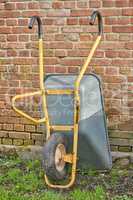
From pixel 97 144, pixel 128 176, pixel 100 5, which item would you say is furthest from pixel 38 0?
pixel 128 176

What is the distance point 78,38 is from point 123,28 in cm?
52

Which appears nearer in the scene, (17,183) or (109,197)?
(109,197)

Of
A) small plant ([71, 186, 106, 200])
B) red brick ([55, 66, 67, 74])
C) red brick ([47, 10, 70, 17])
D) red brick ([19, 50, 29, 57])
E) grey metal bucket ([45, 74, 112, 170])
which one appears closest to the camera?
small plant ([71, 186, 106, 200])

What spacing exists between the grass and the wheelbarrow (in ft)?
0.38

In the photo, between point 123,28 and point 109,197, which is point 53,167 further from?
point 123,28

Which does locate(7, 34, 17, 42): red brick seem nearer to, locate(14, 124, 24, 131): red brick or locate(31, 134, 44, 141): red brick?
locate(14, 124, 24, 131): red brick

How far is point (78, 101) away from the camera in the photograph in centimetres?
446

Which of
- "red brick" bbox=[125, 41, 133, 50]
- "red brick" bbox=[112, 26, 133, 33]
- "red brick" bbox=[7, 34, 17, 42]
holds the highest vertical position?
"red brick" bbox=[112, 26, 133, 33]

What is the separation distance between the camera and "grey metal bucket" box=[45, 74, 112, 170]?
4.87 meters

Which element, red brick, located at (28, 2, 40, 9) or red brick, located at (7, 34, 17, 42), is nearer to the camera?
red brick, located at (28, 2, 40, 9)

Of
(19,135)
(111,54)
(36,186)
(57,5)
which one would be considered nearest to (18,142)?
(19,135)

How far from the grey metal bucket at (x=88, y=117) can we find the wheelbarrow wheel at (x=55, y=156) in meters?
0.20

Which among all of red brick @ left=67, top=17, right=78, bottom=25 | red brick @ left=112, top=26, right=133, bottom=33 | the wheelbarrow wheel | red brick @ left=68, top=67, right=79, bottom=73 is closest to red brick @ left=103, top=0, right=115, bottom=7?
red brick @ left=112, top=26, right=133, bottom=33

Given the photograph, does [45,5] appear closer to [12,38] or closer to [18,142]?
[12,38]
